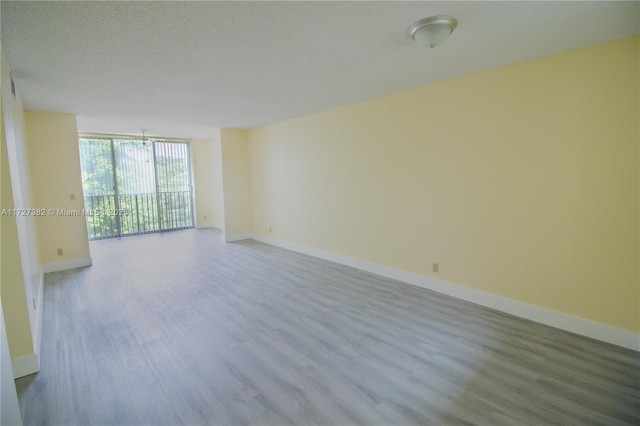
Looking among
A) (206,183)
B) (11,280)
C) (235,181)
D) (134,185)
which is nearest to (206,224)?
(206,183)

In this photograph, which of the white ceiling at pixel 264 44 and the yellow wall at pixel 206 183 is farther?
the yellow wall at pixel 206 183

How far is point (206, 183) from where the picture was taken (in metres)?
8.14

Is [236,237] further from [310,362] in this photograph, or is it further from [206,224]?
[310,362]

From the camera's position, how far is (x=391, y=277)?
395cm

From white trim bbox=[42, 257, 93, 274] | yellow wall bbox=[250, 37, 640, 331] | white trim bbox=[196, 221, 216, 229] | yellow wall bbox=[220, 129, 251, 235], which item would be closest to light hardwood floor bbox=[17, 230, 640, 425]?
yellow wall bbox=[250, 37, 640, 331]

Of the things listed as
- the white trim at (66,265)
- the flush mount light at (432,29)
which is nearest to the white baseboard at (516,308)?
the flush mount light at (432,29)

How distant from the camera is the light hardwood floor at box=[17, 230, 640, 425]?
175 cm

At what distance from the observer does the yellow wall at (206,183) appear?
26.0 feet

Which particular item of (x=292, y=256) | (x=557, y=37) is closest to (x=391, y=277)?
(x=292, y=256)

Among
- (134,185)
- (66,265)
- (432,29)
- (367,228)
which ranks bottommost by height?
(66,265)

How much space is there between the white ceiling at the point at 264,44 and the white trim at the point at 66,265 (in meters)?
2.39

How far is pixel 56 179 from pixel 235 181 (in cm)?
297

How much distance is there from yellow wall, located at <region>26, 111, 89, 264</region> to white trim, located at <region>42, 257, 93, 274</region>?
0.05 meters

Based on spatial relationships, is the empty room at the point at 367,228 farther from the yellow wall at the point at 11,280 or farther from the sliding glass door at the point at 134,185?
the sliding glass door at the point at 134,185
